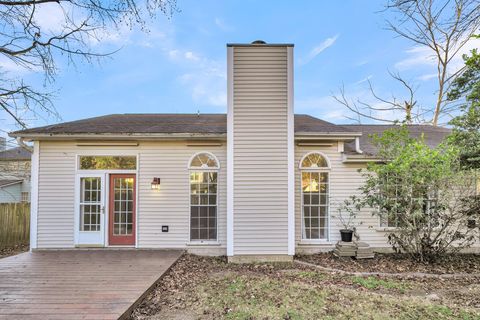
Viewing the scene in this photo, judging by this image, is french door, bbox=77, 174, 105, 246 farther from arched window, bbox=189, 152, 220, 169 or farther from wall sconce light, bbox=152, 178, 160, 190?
arched window, bbox=189, 152, 220, 169

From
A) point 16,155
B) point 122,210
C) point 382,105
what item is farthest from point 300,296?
point 16,155

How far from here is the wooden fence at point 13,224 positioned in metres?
9.01

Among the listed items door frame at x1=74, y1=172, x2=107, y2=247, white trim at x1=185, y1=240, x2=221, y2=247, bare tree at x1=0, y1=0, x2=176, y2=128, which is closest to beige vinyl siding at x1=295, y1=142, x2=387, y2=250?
white trim at x1=185, y1=240, x2=221, y2=247

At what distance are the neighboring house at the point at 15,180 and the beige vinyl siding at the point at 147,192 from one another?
13.6 metres

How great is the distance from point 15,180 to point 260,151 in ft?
64.4

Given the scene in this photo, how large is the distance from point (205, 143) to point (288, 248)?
3.67m

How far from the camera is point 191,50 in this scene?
16.4 m

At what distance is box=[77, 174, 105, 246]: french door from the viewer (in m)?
7.40

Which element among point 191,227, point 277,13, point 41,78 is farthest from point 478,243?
point 41,78

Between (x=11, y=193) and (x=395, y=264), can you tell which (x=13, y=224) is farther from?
(x=395, y=264)

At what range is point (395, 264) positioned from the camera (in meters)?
6.47

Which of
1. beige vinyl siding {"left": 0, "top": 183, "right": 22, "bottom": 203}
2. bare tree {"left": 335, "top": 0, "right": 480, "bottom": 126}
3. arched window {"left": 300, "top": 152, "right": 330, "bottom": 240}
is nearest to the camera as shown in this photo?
arched window {"left": 300, "top": 152, "right": 330, "bottom": 240}

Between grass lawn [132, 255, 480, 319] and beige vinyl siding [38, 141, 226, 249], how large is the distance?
67.7 inches

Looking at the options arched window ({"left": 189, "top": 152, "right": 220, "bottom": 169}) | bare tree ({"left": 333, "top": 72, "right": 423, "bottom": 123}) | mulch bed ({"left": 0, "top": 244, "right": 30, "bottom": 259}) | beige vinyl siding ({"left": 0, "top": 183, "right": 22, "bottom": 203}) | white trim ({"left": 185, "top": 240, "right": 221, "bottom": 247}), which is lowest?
mulch bed ({"left": 0, "top": 244, "right": 30, "bottom": 259})
